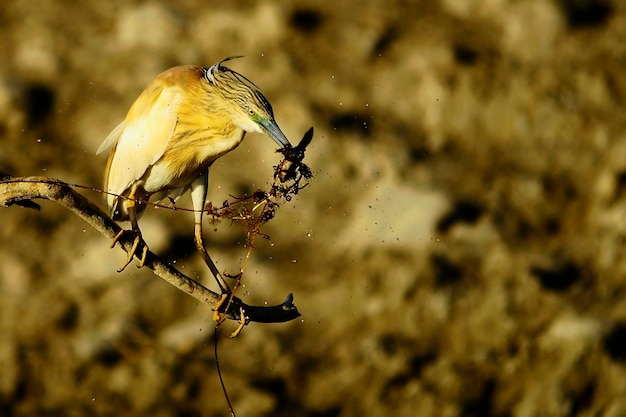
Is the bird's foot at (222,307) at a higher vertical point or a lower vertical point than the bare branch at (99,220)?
lower

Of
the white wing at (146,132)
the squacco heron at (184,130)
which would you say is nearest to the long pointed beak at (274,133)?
the squacco heron at (184,130)

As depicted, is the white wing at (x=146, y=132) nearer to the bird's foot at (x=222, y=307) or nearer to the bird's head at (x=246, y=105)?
the bird's head at (x=246, y=105)

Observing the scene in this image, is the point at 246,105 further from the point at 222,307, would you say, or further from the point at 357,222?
the point at 357,222

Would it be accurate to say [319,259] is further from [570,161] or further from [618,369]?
[618,369]

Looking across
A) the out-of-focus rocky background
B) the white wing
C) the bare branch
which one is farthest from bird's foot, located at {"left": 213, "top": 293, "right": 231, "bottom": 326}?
the out-of-focus rocky background

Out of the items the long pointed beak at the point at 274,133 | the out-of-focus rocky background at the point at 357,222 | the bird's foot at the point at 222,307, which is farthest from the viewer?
the out-of-focus rocky background at the point at 357,222

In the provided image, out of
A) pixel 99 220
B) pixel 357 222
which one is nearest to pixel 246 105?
pixel 99 220
